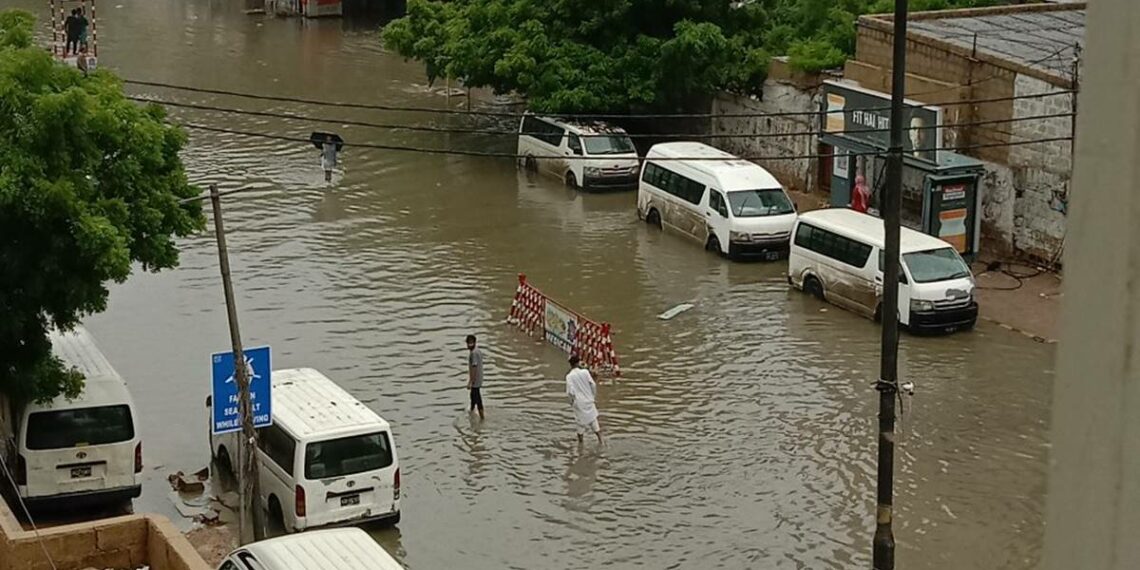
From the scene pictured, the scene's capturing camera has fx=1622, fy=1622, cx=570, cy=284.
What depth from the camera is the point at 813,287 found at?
26.7 meters

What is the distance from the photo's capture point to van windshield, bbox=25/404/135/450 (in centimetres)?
1758

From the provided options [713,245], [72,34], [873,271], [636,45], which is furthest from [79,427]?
[72,34]

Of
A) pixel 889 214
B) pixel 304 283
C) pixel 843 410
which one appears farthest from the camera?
pixel 304 283

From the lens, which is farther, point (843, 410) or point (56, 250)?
point (843, 410)

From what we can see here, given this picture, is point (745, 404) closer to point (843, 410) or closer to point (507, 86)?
point (843, 410)

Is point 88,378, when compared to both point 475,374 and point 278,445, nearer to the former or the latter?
point 278,445

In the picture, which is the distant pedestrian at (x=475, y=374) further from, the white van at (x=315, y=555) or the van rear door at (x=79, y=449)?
the white van at (x=315, y=555)

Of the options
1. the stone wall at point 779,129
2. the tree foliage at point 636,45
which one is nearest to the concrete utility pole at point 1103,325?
the stone wall at point 779,129

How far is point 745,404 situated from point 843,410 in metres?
1.30

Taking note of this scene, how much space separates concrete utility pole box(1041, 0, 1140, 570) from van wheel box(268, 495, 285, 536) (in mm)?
16004

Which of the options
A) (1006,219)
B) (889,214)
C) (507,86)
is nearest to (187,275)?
(507,86)

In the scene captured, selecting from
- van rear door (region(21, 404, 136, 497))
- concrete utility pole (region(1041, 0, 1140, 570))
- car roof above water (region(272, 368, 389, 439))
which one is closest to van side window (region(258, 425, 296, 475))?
car roof above water (region(272, 368, 389, 439))

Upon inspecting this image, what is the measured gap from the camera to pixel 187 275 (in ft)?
93.8

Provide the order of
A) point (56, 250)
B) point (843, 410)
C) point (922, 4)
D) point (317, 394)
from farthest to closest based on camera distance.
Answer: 1. point (922, 4)
2. point (843, 410)
3. point (317, 394)
4. point (56, 250)
